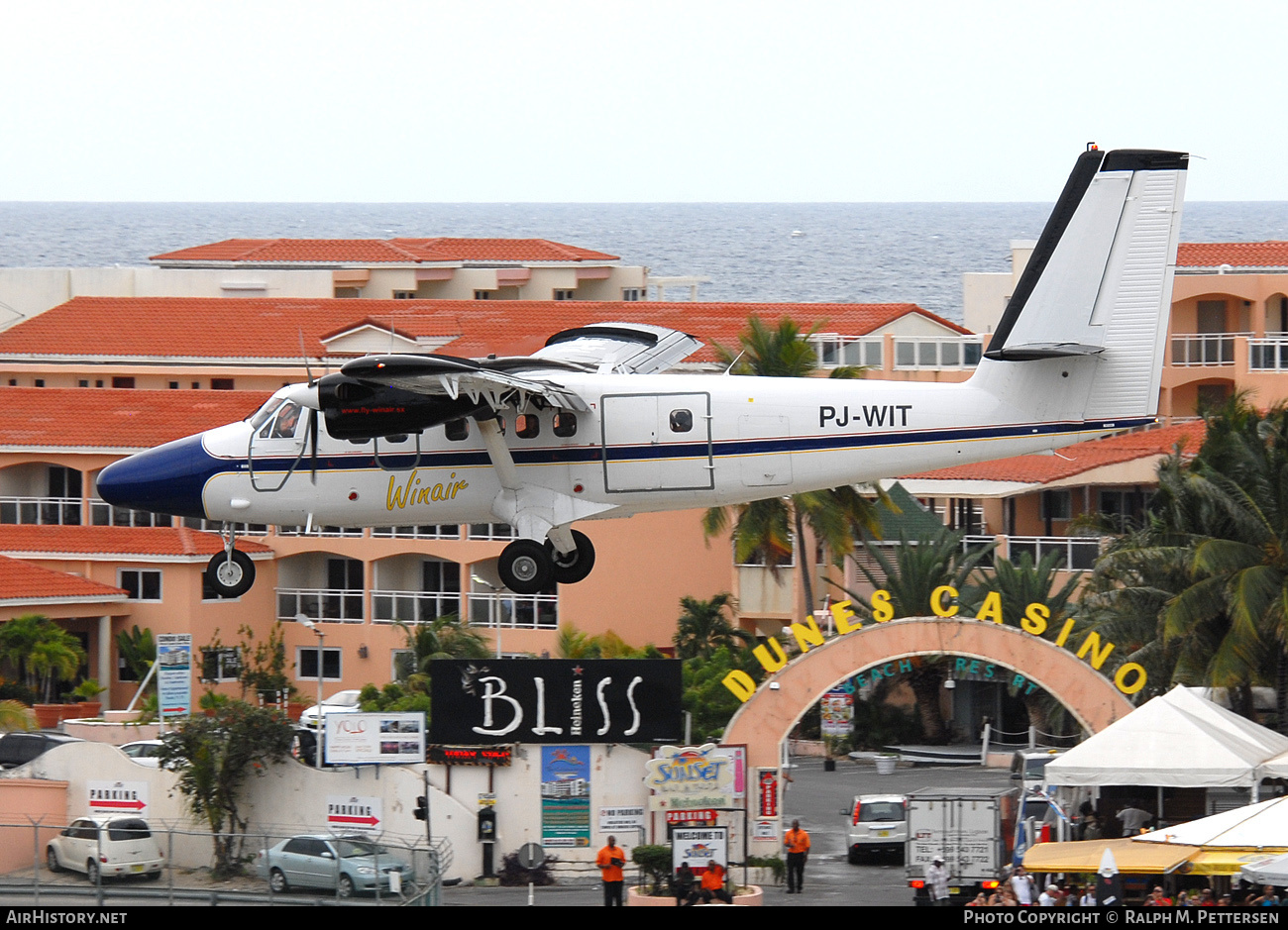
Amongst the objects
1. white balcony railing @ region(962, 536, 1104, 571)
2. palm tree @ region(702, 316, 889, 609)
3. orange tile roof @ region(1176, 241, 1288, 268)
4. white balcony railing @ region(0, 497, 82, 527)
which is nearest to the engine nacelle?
palm tree @ region(702, 316, 889, 609)

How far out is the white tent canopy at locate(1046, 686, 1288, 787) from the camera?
33.6m

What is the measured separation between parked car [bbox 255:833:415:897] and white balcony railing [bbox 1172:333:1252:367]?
3470 cm

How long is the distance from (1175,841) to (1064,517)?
28.4 m

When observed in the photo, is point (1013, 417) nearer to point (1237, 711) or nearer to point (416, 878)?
point (416, 878)

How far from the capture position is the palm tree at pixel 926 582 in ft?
167

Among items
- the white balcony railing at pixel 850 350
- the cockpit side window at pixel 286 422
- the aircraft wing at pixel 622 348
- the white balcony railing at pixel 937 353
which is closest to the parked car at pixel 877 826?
the aircraft wing at pixel 622 348

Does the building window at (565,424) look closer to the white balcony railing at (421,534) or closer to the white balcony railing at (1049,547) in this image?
the white balcony railing at (1049,547)

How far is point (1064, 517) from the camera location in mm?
57688

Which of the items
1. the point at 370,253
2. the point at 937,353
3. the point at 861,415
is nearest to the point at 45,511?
the point at 937,353

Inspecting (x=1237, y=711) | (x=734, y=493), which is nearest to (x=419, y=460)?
(x=734, y=493)

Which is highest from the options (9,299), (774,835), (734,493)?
(9,299)

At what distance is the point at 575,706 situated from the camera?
41719 millimetres

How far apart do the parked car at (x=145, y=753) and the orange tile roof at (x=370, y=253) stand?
47.8 meters

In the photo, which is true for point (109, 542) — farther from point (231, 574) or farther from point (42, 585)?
point (231, 574)
